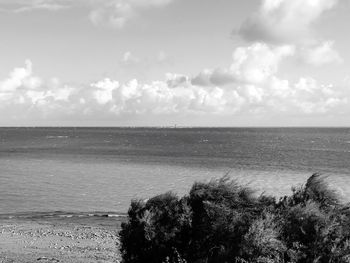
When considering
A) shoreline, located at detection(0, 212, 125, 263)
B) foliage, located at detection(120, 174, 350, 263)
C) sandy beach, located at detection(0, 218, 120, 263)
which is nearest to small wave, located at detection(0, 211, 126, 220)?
shoreline, located at detection(0, 212, 125, 263)

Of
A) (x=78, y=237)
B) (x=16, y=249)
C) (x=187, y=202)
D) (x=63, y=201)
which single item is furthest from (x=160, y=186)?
(x=187, y=202)

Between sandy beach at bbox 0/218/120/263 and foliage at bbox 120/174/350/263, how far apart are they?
5.11 m

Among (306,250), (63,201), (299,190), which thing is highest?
(299,190)

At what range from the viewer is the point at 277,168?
85.9 m

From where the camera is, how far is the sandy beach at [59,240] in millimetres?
29292

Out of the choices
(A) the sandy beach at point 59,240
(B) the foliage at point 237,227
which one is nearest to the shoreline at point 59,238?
(A) the sandy beach at point 59,240

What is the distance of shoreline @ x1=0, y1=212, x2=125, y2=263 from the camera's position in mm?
29391

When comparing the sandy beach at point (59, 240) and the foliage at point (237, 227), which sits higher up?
the foliage at point (237, 227)

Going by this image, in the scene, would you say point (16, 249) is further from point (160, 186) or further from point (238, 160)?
point (238, 160)

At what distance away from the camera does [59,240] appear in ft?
112

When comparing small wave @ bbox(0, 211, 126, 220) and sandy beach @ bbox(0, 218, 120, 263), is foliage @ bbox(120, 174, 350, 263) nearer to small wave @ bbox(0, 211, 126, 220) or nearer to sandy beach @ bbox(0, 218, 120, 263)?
sandy beach @ bbox(0, 218, 120, 263)

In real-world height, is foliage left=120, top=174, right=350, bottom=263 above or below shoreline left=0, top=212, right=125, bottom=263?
above

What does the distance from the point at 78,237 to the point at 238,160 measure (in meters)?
73.4

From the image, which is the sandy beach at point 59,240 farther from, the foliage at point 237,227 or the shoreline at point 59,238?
the foliage at point 237,227
